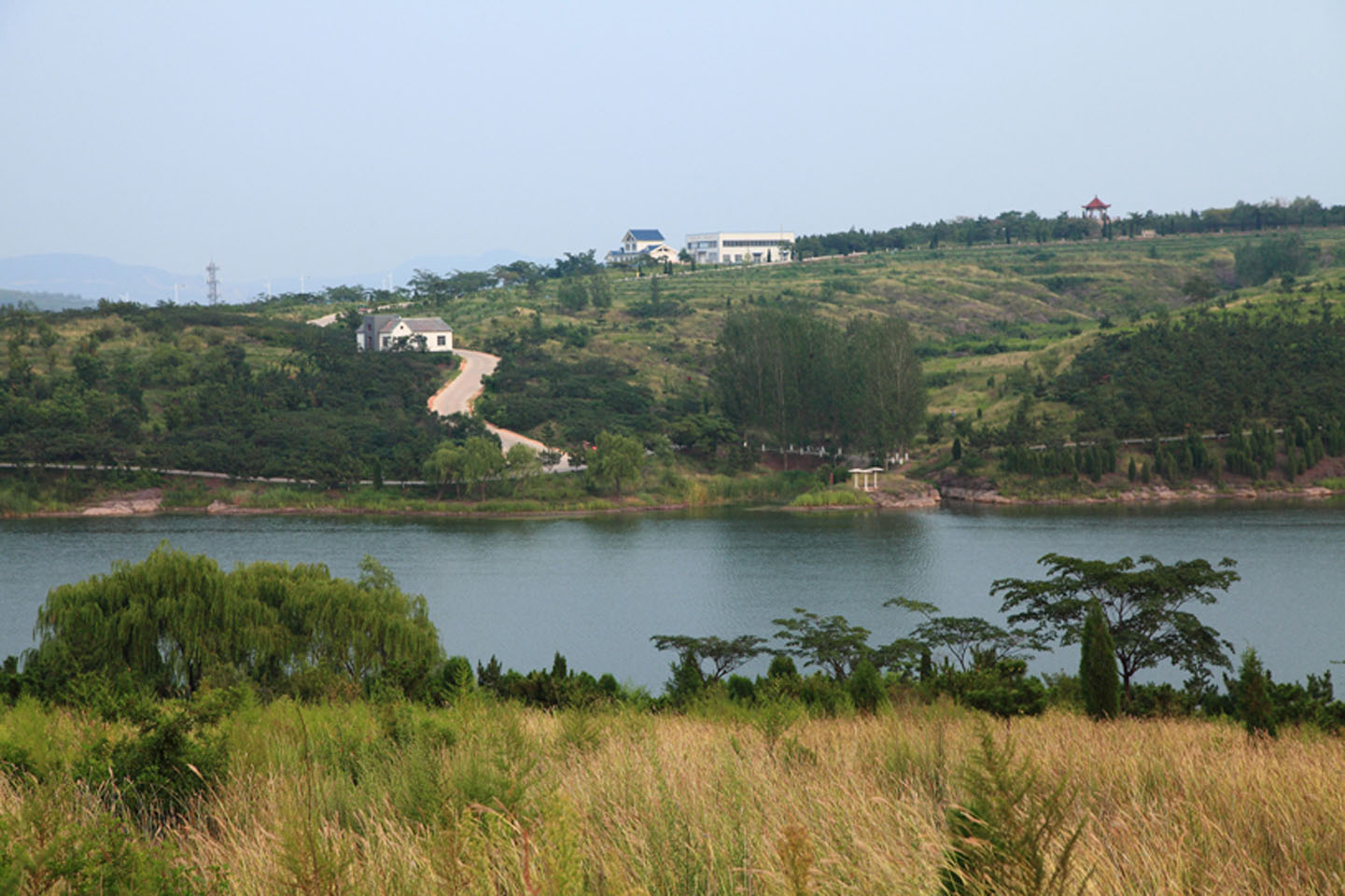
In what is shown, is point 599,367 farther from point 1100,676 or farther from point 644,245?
point 644,245

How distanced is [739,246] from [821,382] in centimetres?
5984

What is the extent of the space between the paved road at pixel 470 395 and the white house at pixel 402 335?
1.25 meters

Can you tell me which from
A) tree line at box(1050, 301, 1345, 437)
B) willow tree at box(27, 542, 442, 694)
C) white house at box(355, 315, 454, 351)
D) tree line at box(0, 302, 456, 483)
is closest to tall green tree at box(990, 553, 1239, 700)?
willow tree at box(27, 542, 442, 694)

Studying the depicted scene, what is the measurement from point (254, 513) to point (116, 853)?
39373 mm

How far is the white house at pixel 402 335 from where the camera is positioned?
192 ft

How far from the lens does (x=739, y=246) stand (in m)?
104

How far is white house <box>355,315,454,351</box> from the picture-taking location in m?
58.6

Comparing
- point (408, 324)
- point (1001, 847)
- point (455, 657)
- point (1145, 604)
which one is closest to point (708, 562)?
point (1145, 604)

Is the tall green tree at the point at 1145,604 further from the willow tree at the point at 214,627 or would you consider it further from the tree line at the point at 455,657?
the willow tree at the point at 214,627

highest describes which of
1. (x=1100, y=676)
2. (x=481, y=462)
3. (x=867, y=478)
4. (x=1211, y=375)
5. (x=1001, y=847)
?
(x=1211, y=375)

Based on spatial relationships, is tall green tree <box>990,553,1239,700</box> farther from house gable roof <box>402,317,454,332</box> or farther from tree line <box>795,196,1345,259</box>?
tree line <box>795,196,1345,259</box>

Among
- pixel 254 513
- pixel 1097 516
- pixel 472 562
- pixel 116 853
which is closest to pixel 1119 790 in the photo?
pixel 116 853

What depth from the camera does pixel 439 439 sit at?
45.1 meters

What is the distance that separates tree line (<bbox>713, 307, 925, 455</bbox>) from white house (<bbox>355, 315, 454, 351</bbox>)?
18.4m
